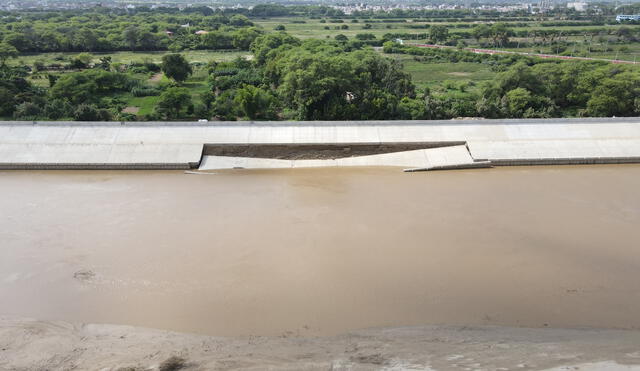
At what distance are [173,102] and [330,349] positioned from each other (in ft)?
55.7

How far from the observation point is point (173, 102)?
22.8m

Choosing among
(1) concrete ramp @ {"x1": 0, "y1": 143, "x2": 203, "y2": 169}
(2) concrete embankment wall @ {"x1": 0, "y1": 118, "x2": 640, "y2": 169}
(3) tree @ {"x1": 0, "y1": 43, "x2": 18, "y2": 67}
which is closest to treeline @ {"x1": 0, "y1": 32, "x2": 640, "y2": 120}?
(2) concrete embankment wall @ {"x1": 0, "y1": 118, "x2": 640, "y2": 169}

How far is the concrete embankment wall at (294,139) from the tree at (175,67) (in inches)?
452

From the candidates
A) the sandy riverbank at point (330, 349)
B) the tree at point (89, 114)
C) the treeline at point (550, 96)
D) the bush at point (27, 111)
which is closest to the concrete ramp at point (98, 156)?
the tree at point (89, 114)

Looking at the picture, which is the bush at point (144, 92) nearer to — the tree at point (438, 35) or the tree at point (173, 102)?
the tree at point (173, 102)

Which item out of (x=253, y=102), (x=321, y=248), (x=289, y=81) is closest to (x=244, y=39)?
Answer: (x=253, y=102)

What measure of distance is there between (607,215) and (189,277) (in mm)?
11357

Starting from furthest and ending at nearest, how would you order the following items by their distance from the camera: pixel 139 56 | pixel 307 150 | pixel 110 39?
pixel 110 39 < pixel 139 56 < pixel 307 150

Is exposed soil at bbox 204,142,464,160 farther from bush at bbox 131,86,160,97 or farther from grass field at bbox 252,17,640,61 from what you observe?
grass field at bbox 252,17,640,61

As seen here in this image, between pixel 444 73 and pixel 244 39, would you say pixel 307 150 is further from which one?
pixel 244 39

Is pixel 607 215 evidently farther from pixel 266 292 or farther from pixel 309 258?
pixel 266 292

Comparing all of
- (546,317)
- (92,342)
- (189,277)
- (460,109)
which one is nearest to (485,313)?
(546,317)

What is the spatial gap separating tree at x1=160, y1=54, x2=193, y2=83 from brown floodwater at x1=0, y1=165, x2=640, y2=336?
13.8m

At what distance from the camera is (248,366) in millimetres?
8375
